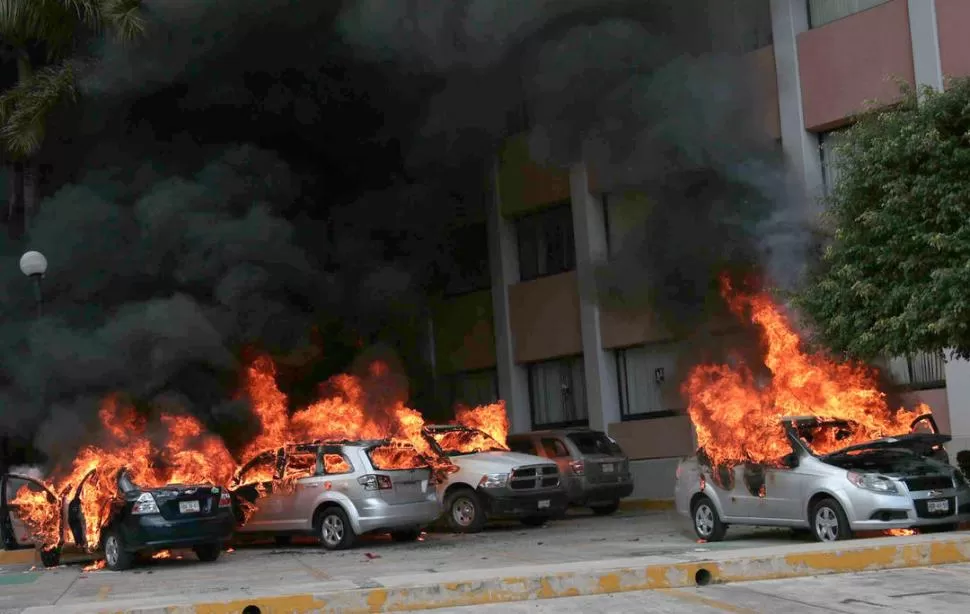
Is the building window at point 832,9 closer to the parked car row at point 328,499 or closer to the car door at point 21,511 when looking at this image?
the parked car row at point 328,499

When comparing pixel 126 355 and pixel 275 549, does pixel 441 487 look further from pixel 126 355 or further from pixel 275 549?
pixel 126 355

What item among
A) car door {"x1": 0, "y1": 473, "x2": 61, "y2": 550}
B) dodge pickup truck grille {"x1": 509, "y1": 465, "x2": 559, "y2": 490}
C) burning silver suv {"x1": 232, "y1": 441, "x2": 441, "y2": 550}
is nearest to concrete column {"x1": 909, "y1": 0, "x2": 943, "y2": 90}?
dodge pickup truck grille {"x1": 509, "y1": 465, "x2": 559, "y2": 490}

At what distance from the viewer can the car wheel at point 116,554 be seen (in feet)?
51.0

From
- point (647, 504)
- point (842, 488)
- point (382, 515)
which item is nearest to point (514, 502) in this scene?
point (382, 515)

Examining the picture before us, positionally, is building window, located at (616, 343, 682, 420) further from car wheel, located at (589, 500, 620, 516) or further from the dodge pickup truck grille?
the dodge pickup truck grille

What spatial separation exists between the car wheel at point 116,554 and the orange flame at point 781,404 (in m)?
7.11

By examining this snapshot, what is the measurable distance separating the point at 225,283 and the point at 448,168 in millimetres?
6392

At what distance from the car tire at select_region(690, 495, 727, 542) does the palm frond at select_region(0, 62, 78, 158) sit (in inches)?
498

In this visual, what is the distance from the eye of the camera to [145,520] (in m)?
15.4

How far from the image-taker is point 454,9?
896 inches

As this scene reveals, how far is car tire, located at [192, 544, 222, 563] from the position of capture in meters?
16.4

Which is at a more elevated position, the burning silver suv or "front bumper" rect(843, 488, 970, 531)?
the burning silver suv

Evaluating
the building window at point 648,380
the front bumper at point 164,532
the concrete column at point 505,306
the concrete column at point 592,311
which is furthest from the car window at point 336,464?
the concrete column at point 505,306

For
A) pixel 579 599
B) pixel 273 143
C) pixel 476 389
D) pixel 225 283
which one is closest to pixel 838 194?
pixel 579 599
